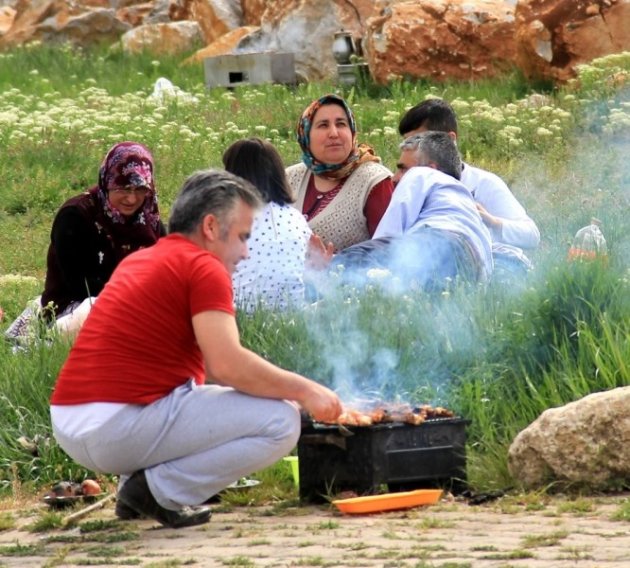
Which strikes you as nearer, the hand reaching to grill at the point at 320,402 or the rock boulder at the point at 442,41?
the hand reaching to grill at the point at 320,402

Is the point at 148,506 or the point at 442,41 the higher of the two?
the point at 442,41

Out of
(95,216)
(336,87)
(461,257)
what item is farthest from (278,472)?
(336,87)

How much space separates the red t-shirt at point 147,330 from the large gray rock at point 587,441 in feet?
4.38

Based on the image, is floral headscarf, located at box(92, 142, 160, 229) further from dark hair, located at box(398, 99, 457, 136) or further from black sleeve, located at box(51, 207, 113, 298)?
dark hair, located at box(398, 99, 457, 136)

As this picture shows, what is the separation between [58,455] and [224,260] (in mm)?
1737

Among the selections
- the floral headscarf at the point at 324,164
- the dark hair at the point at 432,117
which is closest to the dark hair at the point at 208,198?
the floral headscarf at the point at 324,164

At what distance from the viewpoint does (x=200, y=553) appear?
5191 millimetres

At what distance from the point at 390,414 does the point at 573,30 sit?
10.0 meters

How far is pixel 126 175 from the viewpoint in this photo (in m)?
8.30

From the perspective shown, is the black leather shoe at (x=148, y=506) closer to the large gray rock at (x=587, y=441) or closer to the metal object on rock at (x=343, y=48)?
the large gray rock at (x=587, y=441)

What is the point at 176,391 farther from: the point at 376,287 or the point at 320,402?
the point at 376,287

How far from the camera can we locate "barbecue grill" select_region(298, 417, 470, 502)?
5.92 m

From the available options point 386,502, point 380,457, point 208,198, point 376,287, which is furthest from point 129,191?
point 386,502

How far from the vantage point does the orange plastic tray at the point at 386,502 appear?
578 cm
